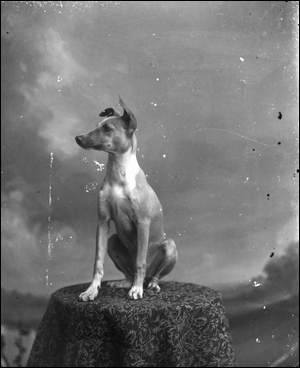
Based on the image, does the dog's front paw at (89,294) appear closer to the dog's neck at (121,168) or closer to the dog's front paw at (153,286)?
the dog's front paw at (153,286)

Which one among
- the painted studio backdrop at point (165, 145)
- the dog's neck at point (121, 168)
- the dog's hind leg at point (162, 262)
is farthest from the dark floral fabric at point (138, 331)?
the painted studio backdrop at point (165, 145)

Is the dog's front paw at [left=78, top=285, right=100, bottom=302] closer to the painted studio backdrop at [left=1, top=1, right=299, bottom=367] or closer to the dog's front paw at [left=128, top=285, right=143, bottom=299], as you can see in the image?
the dog's front paw at [left=128, top=285, right=143, bottom=299]

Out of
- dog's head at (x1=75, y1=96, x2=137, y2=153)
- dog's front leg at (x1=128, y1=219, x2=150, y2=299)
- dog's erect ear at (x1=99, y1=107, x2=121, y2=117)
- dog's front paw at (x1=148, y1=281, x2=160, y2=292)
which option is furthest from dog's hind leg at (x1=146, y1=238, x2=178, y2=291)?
dog's erect ear at (x1=99, y1=107, x2=121, y2=117)

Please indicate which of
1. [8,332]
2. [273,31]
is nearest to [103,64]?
[273,31]

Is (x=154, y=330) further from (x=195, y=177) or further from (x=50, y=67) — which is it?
(x=50, y=67)

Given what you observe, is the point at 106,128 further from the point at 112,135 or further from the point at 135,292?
the point at 135,292

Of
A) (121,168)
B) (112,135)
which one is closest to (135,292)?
(121,168)
